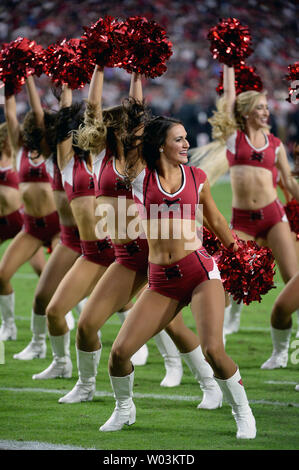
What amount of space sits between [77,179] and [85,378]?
122 cm

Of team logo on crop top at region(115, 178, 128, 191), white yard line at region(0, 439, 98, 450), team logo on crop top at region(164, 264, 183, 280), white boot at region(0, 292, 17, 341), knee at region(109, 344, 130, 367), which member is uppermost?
team logo on crop top at region(115, 178, 128, 191)

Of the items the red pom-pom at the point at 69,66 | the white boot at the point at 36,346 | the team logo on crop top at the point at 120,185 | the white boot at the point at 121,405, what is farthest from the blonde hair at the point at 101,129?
the white boot at the point at 36,346

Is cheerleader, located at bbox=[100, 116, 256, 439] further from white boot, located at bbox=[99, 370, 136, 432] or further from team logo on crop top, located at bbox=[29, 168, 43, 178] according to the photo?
team logo on crop top, located at bbox=[29, 168, 43, 178]

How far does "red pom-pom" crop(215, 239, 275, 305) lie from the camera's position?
4.31 m

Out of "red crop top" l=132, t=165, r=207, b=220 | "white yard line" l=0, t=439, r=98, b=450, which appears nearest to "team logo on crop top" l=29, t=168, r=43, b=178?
"red crop top" l=132, t=165, r=207, b=220

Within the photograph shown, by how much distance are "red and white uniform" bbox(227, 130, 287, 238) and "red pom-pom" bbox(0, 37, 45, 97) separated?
1627 millimetres

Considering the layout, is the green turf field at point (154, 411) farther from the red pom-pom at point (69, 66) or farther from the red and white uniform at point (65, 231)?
the red pom-pom at point (69, 66)

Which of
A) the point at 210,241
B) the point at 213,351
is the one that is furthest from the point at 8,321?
the point at 213,351

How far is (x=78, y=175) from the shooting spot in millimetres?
5492

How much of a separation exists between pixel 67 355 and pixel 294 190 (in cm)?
186

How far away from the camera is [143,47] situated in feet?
15.7

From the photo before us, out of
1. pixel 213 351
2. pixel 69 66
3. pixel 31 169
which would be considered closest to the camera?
pixel 213 351

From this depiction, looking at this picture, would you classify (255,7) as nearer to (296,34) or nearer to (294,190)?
(296,34)

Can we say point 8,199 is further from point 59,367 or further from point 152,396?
point 152,396
